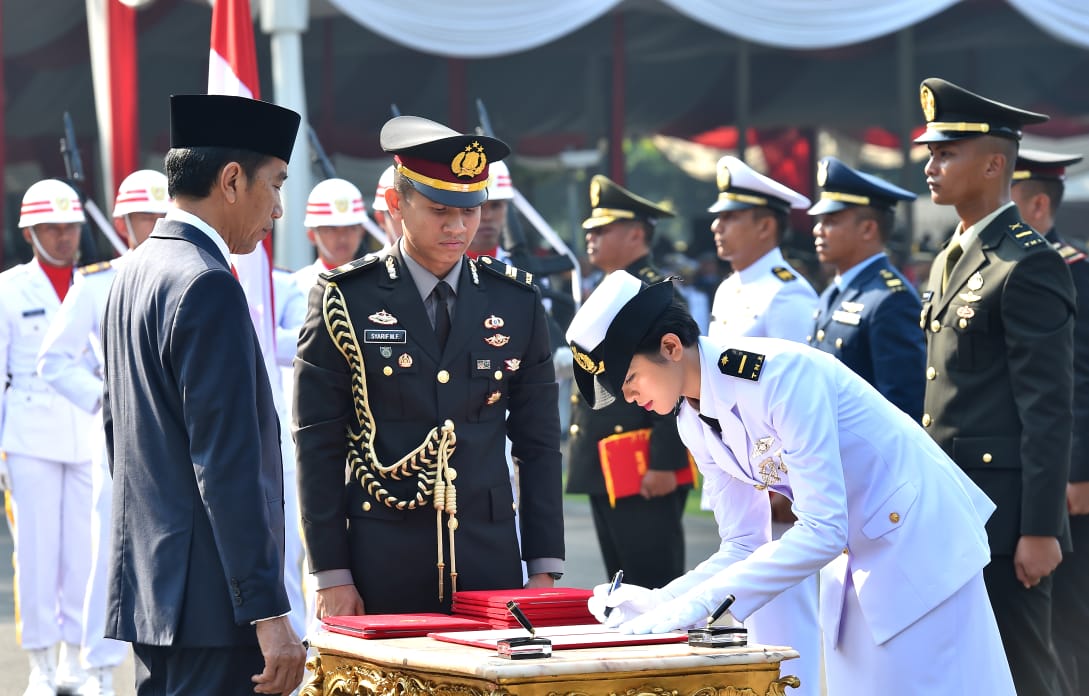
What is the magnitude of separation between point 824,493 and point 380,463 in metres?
1.12

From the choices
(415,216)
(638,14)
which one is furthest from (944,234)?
(415,216)

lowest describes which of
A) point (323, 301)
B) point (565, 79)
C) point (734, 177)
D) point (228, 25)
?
point (323, 301)

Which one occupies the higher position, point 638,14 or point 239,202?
point 638,14

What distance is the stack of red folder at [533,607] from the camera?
3463 mm

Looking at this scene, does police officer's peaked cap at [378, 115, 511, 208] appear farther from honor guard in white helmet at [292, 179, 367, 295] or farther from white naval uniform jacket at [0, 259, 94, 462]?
honor guard in white helmet at [292, 179, 367, 295]

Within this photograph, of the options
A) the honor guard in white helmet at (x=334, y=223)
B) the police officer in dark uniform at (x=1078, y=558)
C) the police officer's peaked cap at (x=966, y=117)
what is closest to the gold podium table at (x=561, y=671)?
the police officer's peaked cap at (x=966, y=117)

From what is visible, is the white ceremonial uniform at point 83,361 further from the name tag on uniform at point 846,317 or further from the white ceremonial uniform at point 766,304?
the name tag on uniform at point 846,317

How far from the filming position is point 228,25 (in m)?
6.31

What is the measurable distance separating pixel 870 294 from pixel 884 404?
2204 mm

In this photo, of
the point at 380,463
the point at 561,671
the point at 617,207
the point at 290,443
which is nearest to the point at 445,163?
the point at 380,463

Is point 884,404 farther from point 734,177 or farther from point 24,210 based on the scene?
point 24,210

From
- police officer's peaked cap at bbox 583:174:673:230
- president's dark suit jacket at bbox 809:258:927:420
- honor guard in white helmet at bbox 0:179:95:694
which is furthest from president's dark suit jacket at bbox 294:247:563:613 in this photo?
honor guard in white helmet at bbox 0:179:95:694

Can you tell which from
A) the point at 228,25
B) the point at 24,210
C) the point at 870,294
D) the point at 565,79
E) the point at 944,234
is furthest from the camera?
the point at 565,79

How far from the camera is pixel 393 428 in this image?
157 inches
